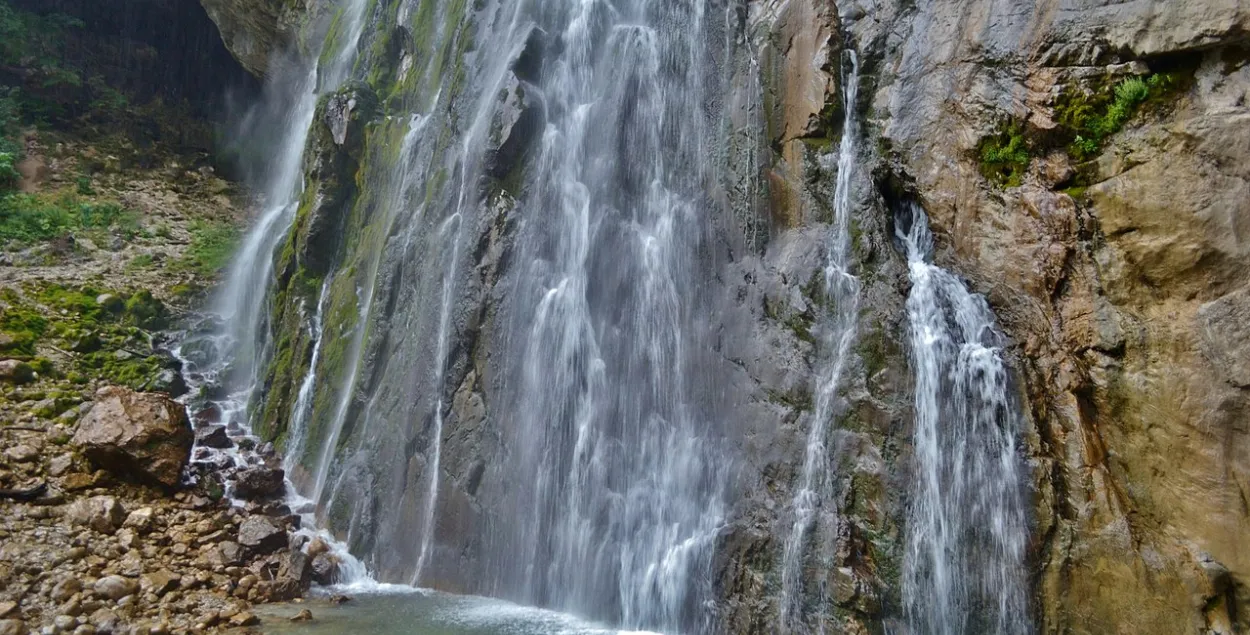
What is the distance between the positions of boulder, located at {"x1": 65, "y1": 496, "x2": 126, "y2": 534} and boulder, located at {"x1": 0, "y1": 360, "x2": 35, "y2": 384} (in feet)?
15.3

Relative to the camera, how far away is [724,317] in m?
9.52

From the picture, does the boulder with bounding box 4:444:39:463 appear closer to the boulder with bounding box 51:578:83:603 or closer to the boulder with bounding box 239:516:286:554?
the boulder with bounding box 51:578:83:603

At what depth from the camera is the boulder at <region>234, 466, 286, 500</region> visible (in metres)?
12.5

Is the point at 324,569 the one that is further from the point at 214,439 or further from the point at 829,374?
the point at 829,374

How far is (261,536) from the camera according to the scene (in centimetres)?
1075

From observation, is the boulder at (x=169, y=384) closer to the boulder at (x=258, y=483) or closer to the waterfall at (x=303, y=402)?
the waterfall at (x=303, y=402)

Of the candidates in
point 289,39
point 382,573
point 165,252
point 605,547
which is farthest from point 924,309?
point 289,39

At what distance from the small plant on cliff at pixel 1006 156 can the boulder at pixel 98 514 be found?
11942 mm

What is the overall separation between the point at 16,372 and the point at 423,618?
1017cm

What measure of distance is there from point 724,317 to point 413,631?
17.0 ft

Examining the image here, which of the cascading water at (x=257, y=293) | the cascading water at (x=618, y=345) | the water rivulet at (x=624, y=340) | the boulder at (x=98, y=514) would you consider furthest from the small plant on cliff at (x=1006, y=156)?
the cascading water at (x=257, y=293)

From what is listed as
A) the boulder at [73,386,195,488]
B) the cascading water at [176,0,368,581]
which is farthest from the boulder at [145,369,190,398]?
the boulder at [73,386,195,488]

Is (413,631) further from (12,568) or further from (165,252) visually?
(165,252)

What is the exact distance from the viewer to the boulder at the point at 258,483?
41.1 ft
